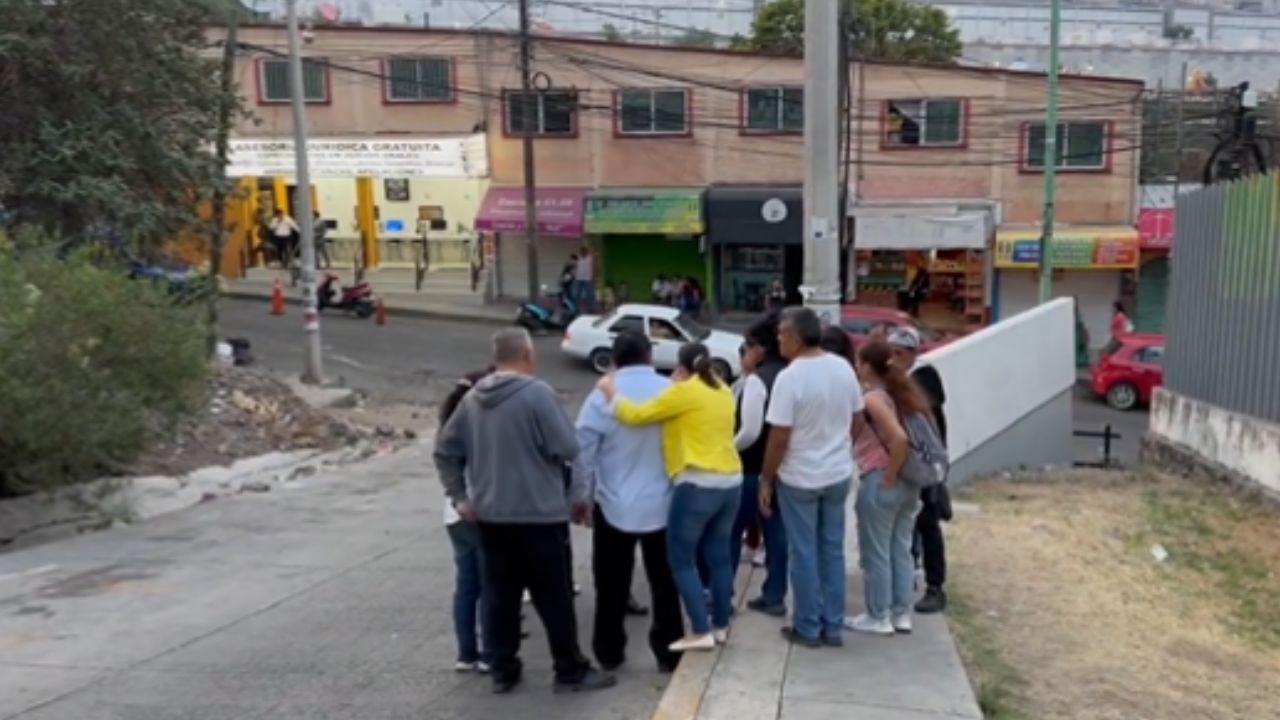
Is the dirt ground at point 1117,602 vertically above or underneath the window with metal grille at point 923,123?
underneath

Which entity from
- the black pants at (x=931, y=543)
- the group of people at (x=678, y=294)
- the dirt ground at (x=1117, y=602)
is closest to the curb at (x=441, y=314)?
the group of people at (x=678, y=294)

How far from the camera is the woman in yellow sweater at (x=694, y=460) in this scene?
19.0 ft

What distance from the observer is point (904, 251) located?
32250mm

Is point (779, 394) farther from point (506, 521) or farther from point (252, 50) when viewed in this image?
point (252, 50)

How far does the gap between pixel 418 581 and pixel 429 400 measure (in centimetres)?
1497

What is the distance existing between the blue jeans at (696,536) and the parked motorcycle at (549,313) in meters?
23.5

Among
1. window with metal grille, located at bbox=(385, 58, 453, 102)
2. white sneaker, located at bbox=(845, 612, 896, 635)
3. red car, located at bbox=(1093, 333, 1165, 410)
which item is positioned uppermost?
window with metal grille, located at bbox=(385, 58, 453, 102)

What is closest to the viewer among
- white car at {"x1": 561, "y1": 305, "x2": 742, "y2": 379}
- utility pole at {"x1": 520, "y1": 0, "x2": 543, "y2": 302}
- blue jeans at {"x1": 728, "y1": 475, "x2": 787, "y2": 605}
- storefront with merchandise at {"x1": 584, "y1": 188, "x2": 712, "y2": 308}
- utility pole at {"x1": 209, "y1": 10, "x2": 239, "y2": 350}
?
blue jeans at {"x1": 728, "y1": 475, "x2": 787, "y2": 605}

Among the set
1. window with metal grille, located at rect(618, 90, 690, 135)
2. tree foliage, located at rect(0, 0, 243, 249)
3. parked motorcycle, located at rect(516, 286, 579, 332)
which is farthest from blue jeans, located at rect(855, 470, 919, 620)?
window with metal grille, located at rect(618, 90, 690, 135)

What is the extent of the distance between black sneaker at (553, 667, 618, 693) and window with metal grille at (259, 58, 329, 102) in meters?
31.0

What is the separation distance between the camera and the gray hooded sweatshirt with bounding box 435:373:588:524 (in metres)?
5.51

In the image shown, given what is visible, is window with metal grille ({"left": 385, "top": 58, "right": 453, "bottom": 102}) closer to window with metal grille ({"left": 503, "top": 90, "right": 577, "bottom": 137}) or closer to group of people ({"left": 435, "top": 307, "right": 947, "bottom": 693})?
window with metal grille ({"left": 503, "top": 90, "right": 577, "bottom": 137})

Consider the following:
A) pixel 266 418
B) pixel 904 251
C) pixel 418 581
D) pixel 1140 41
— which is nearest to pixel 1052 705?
pixel 418 581

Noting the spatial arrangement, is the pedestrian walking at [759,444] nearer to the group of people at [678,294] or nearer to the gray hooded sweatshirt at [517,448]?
the gray hooded sweatshirt at [517,448]
